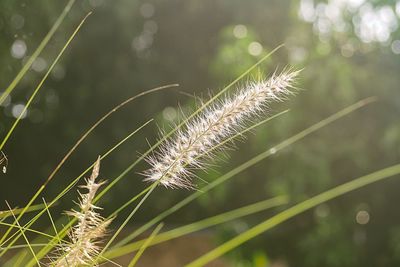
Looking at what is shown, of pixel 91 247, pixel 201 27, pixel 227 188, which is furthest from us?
pixel 201 27

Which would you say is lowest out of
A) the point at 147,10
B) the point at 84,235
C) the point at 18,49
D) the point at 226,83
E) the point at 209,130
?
the point at 84,235

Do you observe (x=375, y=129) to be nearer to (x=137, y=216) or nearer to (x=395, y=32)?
(x=395, y=32)

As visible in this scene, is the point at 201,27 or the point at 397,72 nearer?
the point at 397,72

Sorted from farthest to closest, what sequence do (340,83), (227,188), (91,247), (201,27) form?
1. (201,27)
2. (227,188)
3. (340,83)
4. (91,247)

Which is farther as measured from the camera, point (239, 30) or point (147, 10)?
point (147, 10)

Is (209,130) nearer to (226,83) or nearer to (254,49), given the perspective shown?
(254,49)

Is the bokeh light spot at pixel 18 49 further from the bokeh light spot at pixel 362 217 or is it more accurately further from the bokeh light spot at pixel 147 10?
the bokeh light spot at pixel 362 217

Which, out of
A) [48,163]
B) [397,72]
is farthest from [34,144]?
[397,72]

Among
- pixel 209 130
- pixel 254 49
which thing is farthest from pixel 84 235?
pixel 254 49
